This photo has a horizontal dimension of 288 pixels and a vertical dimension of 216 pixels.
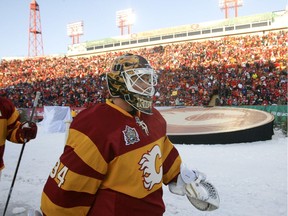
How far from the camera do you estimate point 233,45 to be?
25.8 meters

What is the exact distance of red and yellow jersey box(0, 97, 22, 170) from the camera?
3300mm

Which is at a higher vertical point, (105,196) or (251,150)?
(105,196)

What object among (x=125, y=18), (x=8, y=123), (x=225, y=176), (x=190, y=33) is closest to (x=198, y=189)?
(x=8, y=123)

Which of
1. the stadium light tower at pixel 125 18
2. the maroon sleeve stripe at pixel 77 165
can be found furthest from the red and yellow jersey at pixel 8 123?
the stadium light tower at pixel 125 18

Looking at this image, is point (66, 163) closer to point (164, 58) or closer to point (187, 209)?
point (187, 209)

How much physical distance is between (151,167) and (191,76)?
20.7m

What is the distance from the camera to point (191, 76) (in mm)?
21922

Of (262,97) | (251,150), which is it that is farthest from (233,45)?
(251,150)

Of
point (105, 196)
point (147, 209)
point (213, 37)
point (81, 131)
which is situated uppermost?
point (213, 37)

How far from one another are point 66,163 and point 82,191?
0.17 meters

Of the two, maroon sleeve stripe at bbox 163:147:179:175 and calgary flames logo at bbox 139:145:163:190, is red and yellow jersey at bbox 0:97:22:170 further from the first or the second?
calgary flames logo at bbox 139:145:163:190

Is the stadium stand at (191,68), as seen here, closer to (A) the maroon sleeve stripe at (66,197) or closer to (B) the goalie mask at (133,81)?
(B) the goalie mask at (133,81)

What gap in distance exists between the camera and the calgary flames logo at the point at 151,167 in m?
1.70

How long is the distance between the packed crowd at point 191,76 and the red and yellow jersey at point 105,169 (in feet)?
50.7
